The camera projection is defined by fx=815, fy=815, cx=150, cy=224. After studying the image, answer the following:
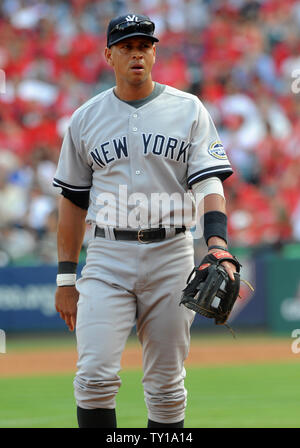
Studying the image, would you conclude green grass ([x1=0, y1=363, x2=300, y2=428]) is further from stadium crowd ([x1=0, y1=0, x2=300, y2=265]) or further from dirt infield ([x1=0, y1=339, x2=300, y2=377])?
stadium crowd ([x1=0, y1=0, x2=300, y2=265])

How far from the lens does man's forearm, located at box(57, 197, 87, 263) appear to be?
3.98 meters

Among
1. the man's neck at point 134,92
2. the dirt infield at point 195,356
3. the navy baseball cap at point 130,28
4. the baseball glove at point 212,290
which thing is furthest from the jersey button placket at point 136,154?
the dirt infield at point 195,356

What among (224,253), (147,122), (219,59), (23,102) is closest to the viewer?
(224,253)

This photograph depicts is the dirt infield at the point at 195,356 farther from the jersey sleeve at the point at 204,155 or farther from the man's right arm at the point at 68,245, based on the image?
the jersey sleeve at the point at 204,155

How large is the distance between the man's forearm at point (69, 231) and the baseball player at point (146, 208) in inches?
5.5

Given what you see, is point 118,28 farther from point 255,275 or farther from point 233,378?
point 255,275

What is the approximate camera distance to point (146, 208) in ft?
12.2

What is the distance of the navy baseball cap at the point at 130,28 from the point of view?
3.68 metres

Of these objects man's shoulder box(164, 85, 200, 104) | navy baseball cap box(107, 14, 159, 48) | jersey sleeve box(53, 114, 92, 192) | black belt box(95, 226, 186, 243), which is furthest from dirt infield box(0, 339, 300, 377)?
navy baseball cap box(107, 14, 159, 48)

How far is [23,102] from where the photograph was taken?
12.8 metres

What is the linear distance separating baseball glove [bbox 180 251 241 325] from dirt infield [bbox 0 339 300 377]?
5.21 meters

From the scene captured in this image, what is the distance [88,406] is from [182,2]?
485 inches

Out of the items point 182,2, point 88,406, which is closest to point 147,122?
point 88,406

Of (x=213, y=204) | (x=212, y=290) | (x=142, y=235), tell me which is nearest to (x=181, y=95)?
(x=213, y=204)
